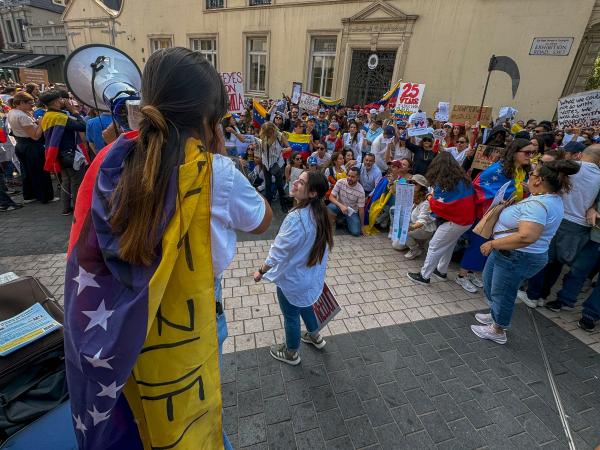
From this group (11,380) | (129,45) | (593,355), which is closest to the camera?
(11,380)

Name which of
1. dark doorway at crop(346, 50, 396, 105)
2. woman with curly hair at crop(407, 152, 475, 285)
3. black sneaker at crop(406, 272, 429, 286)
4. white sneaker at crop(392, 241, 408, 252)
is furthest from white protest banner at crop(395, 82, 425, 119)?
dark doorway at crop(346, 50, 396, 105)

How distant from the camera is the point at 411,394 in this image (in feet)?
8.47

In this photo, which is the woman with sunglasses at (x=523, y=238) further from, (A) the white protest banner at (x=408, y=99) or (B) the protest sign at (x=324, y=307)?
(A) the white protest banner at (x=408, y=99)

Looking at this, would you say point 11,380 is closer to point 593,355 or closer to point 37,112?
point 593,355

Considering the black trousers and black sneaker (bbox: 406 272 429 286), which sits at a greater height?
the black trousers

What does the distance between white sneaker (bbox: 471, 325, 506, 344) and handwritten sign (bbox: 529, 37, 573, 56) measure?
11690mm

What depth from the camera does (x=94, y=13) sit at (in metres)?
22.8

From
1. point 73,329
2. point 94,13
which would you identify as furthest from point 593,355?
point 94,13

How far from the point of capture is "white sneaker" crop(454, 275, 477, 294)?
13.9 ft

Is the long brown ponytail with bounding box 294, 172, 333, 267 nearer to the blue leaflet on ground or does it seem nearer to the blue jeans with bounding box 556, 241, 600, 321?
the blue leaflet on ground

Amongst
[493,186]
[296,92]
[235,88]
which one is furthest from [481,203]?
[296,92]

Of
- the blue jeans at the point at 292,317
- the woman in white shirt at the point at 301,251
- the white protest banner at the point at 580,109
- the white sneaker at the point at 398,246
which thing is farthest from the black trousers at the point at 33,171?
the white protest banner at the point at 580,109

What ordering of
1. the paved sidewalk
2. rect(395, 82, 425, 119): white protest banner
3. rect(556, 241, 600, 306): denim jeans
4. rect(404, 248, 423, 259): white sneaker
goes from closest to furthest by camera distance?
the paved sidewalk, rect(556, 241, 600, 306): denim jeans, rect(404, 248, 423, 259): white sneaker, rect(395, 82, 425, 119): white protest banner

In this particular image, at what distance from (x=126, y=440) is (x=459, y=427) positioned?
90.2 inches
